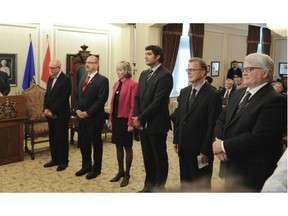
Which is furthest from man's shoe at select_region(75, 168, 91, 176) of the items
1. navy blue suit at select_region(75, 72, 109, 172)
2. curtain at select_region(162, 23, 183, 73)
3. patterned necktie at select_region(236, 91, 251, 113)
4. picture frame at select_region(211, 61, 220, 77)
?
picture frame at select_region(211, 61, 220, 77)

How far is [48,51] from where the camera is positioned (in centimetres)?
644

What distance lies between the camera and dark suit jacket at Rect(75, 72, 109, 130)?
3969 millimetres

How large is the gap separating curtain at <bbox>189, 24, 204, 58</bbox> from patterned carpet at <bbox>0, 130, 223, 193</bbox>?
152 inches

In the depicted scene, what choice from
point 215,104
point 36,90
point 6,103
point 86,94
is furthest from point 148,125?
point 36,90

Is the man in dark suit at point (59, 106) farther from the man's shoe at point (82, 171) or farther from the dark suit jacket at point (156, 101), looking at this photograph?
the dark suit jacket at point (156, 101)

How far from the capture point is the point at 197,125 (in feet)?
9.02

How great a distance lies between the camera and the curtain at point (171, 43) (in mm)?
7609

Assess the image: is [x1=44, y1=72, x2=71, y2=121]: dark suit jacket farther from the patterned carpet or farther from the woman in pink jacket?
the woman in pink jacket

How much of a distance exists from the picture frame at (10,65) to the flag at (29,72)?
0.17 m

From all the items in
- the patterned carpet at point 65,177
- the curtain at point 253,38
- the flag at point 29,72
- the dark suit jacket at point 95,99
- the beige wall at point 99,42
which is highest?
the curtain at point 253,38

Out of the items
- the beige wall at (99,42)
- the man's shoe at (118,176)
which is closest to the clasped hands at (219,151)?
the man's shoe at (118,176)

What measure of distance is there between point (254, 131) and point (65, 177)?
2635 mm

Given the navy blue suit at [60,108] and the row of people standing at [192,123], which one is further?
the navy blue suit at [60,108]

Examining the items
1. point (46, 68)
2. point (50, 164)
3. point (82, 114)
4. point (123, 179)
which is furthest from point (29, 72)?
point (123, 179)
